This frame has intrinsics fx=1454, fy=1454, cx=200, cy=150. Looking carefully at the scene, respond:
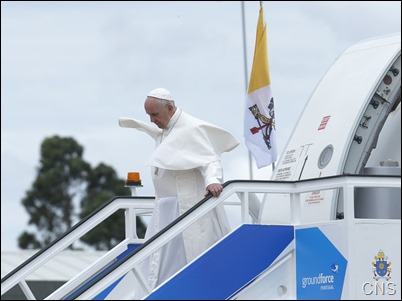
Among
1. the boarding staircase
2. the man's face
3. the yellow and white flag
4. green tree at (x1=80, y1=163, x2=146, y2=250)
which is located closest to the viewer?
the boarding staircase

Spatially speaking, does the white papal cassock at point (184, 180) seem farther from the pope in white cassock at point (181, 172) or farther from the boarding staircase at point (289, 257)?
the boarding staircase at point (289, 257)

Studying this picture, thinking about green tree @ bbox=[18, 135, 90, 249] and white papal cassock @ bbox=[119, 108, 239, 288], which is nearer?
white papal cassock @ bbox=[119, 108, 239, 288]

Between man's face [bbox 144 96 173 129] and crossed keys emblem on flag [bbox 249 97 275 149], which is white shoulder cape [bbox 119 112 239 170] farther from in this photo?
crossed keys emblem on flag [bbox 249 97 275 149]

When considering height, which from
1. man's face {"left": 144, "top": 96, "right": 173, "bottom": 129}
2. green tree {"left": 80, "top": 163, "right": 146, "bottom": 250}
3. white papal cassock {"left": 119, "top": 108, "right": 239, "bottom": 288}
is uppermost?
man's face {"left": 144, "top": 96, "right": 173, "bottom": 129}

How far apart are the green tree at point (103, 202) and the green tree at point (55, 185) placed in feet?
1.42

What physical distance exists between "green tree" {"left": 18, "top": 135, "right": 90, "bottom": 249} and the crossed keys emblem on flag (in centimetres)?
3766

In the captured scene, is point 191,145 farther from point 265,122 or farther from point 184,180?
point 265,122

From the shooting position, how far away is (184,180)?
1134 cm

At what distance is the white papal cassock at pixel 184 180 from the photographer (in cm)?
1116

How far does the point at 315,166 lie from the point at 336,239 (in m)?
1.55

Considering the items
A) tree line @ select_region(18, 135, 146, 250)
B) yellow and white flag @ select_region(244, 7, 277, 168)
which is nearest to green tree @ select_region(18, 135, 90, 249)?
tree line @ select_region(18, 135, 146, 250)

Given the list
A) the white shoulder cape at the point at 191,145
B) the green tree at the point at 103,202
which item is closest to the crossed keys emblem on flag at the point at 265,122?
the white shoulder cape at the point at 191,145

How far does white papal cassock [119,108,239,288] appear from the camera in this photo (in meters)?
11.2

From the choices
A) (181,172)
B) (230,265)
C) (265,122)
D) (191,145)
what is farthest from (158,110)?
(265,122)
